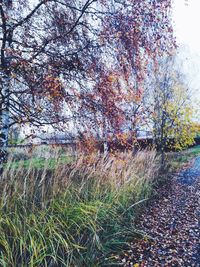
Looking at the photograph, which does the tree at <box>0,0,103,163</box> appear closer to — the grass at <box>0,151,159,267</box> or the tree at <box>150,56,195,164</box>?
the grass at <box>0,151,159,267</box>

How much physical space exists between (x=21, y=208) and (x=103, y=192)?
167cm

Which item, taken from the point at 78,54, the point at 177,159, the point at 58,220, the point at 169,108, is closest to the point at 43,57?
the point at 78,54

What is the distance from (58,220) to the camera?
3.46 metres

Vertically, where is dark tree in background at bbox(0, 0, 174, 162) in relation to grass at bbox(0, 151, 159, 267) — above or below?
above

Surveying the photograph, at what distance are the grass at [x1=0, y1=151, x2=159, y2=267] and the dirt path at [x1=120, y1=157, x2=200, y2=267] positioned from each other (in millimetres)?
283

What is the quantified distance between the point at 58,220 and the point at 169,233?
2.31m

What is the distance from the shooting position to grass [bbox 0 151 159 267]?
317cm

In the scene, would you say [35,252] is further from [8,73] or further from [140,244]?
[8,73]

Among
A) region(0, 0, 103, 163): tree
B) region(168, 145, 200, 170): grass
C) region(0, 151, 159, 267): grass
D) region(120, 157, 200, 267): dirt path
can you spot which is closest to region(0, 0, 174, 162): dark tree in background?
region(0, 0, 103, 163): tree

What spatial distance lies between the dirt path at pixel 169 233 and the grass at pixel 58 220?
28 cm

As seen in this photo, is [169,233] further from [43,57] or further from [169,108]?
[169,108]

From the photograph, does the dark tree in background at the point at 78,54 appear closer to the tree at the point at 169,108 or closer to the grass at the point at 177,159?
the tree at the point at 169,108

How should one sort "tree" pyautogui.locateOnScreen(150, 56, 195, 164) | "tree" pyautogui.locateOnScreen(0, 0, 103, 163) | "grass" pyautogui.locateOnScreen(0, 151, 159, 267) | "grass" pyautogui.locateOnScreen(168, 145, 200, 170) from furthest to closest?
1. "grass" pyautogui.locateOnScreen(168, 145, 200, 170)
2. "tree" pyautogui.locateOnScreen(150, 56, 195, 164)
3. "tree" pyautogui.locateOnScreen(0, 0, 103, 163)
4. "grass" pyautogui.locateOnScreen(0, 151, 159, 267)

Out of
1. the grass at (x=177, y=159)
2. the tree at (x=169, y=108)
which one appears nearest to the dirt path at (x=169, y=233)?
the tree at (x=169, y=108)
